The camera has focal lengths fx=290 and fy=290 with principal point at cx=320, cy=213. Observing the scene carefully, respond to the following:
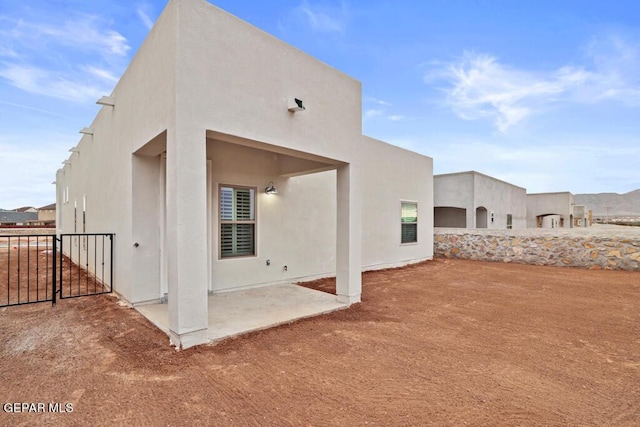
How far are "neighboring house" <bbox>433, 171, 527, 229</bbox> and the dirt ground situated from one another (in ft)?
32.3

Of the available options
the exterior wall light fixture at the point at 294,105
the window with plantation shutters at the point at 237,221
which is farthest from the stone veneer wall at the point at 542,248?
the exterior wall light fixture at the point at 294,105

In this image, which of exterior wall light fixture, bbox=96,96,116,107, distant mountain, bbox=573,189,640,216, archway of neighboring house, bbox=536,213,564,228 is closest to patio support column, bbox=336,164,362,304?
exterior wall light fixture, bbox=96,96,116,107

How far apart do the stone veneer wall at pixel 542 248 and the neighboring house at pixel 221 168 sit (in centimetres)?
484

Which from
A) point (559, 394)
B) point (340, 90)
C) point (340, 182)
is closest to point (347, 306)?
point (340, 182)

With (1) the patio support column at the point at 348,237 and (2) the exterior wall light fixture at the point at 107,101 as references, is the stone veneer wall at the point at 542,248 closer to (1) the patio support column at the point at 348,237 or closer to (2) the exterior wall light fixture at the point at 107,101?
(1) the patio support column at the point at 348,237

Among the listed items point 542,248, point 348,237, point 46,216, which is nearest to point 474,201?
point 542,248

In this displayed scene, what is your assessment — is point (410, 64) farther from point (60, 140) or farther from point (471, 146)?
point (60, 140)

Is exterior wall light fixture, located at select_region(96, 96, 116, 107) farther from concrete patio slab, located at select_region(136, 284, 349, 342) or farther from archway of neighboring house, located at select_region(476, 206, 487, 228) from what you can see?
archway of neighboring house, located at select_region(476, 206, 487, 228)

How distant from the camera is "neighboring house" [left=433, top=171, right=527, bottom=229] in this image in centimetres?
1448

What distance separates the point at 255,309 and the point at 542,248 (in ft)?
33.3

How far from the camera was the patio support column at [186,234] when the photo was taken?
326 centimetres

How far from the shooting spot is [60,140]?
11430 mm

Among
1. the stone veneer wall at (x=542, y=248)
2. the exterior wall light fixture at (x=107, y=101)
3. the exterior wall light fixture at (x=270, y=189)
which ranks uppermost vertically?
the exterior wall light fixture at (x=107, y=101)

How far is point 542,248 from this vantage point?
32.8 feet
